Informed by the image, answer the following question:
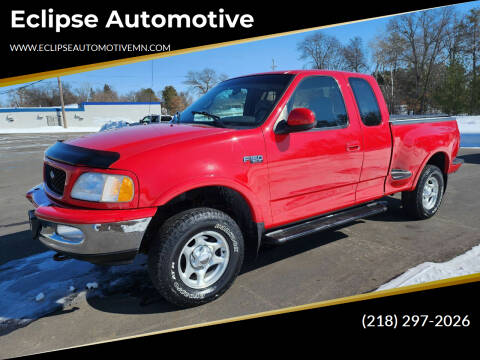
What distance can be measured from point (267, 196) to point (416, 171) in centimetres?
260

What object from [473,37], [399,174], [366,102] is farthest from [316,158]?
[473,37]

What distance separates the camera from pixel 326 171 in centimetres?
360

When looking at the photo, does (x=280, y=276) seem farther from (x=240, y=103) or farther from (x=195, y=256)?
(x=240, y=103)

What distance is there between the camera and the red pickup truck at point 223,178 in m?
2.57

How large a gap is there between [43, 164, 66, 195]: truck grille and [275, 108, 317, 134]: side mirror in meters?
1.86

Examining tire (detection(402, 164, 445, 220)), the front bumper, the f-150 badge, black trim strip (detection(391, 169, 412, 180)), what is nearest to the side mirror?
the f-150 badge

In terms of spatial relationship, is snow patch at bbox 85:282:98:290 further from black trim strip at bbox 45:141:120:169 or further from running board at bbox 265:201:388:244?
running board at bbox 265:201:388:244

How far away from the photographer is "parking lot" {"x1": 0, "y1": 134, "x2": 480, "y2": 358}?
2.68 metres

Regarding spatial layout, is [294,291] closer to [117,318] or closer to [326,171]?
[326,171]

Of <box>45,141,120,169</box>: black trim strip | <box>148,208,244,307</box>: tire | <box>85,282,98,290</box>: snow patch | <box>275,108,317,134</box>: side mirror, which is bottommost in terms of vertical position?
<box>85,282,98,290</box>: snow patch

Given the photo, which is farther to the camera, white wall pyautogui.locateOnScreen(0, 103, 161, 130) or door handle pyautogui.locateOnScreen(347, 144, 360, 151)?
white wall pyautogui.locateOnScreen(0, 103, 161, 130)

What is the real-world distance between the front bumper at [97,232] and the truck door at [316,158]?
1260mm

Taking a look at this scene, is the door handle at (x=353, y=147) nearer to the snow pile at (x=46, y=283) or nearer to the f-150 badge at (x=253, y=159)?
the f-150 badge at (x=253, y=159)

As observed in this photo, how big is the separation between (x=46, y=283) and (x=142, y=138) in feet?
5.86
